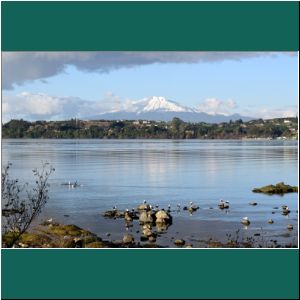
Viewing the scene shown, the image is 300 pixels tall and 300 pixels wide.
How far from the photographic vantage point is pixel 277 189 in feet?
51.8

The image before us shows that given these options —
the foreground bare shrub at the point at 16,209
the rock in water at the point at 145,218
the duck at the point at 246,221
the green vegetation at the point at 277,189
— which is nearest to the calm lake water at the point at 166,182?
the duck at the point at 246,221

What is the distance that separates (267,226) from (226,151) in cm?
1383

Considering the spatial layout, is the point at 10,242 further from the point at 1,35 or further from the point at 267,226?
the point at 267,226

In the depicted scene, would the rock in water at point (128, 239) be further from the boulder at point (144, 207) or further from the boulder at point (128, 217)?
the boulder at point (144, 207)

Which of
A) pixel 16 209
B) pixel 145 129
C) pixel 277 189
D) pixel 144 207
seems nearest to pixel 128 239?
pixel 144 207

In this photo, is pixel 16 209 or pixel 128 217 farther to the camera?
pixel 128 217

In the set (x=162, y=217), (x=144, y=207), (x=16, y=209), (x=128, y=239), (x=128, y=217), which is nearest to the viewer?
(x=16, y=209)

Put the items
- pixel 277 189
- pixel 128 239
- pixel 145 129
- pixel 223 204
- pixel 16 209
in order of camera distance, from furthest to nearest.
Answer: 1. pixel 277 189
2. pixel 145 129
3. pixel 223 204
4. pixel 128 239
5. pixel 16 209

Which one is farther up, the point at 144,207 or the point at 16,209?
the point at 16,209

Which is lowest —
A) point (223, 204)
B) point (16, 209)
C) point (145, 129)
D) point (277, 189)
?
point (223, 204)

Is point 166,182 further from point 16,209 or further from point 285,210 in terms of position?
point 16,209

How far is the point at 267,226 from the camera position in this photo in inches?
451

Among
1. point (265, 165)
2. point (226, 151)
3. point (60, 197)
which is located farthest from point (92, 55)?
point (226, 151)

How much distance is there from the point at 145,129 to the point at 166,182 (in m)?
2.79
